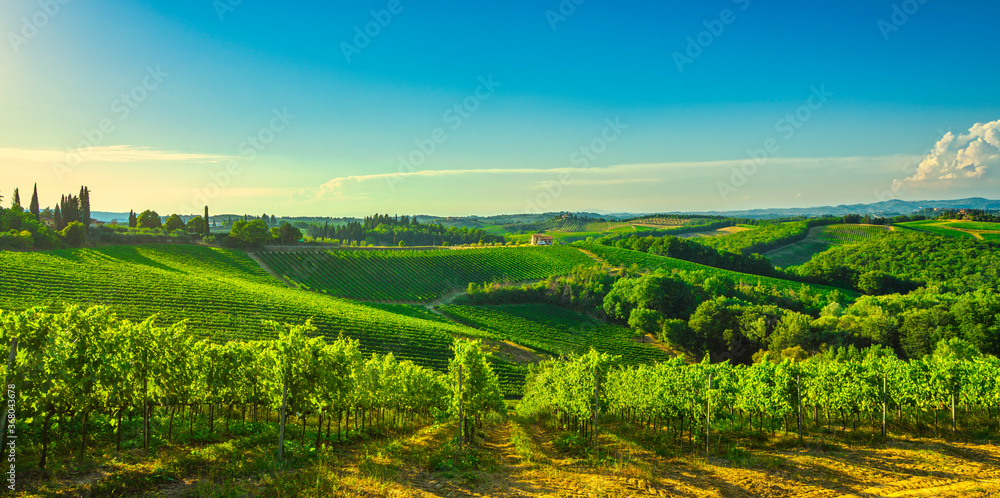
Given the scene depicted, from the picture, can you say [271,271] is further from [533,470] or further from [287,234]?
[533,470]

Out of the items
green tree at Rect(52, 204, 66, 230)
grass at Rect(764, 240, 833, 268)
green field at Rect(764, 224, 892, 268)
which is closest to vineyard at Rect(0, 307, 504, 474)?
green tree at Rect(52, 204, 66, 230)

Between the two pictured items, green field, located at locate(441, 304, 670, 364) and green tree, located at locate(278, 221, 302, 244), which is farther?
green tree, located at locate(278, 221, 302, 244)

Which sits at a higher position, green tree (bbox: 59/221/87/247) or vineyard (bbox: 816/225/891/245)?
vineyard (bbox: 816/225/891/245)

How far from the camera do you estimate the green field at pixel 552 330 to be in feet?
205

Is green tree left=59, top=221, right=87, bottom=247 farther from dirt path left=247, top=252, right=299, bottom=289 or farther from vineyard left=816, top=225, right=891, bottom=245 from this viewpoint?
vineyard left=816, top=225, right=891, bottom=245

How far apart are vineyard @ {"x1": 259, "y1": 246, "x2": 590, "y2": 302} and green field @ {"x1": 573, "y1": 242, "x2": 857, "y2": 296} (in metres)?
8.24

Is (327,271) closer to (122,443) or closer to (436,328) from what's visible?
(436,328)

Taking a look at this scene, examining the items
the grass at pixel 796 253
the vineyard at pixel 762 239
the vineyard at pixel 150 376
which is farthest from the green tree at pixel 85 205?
the grass at pixel 796 253

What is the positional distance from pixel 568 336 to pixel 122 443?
59773 mm

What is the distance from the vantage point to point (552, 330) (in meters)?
72.6

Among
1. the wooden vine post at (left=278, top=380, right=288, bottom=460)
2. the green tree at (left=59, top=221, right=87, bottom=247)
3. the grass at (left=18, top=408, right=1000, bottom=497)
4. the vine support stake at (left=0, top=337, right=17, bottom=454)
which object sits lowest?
the grass at (left=18, top=408, right=1000, bottom=497)

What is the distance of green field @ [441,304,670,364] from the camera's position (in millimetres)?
62550

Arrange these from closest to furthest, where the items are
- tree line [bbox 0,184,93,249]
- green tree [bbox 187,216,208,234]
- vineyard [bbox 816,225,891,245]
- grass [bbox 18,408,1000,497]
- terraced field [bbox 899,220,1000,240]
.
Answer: grass [bbox 18,408,1000,497] → tree line [bbox 0,184,93,249] → green tree [bbox 187,216,208,234] → terraced field [bbox 899,220,1000,240] → vineyard [bbox 816,225,891,245]

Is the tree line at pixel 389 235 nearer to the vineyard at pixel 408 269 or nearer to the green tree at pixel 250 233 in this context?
the green tree at pixel 250 233
